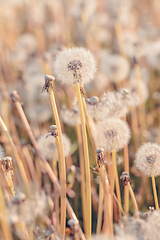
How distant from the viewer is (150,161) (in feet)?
3.06

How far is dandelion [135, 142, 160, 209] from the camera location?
0.93 metres

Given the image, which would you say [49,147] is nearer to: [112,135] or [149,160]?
[112,135]

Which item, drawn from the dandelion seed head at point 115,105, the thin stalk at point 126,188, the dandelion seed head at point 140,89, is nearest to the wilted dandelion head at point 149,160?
the thin stalk at point 126,188

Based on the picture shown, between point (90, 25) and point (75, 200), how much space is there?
2009 millimetres

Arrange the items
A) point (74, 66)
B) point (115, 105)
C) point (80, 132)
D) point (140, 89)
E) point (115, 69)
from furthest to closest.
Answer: point (115, 69) → point (140, 89) → point (80, 132) → point (115, 105) → point (74, 66)

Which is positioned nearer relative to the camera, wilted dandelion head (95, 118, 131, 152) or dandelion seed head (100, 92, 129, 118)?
wilted dandelion head (95, 118, 131, 152)

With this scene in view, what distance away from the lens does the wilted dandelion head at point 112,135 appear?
3.27 feet

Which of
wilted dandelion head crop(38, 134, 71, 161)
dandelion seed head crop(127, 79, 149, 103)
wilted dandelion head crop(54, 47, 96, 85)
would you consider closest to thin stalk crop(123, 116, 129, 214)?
wilted dandelion head crop(38, 134, 71, 161)

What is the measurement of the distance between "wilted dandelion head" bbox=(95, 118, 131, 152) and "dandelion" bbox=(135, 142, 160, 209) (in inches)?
3.0

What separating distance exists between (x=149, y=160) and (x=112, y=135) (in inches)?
6.0

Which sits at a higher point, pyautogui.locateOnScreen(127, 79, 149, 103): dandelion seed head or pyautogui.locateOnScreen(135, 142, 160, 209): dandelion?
pyautogui.locateOnScreen(127, 79, 149, 103): dandelion seed head

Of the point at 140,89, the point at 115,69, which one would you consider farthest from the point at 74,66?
the point at 115,69

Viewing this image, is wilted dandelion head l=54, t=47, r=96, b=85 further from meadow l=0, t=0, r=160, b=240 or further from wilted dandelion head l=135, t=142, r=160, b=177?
wilted dandelion head l=135, t=142, r=160, b=177

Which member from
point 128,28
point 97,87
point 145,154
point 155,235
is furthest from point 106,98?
point 128,28
